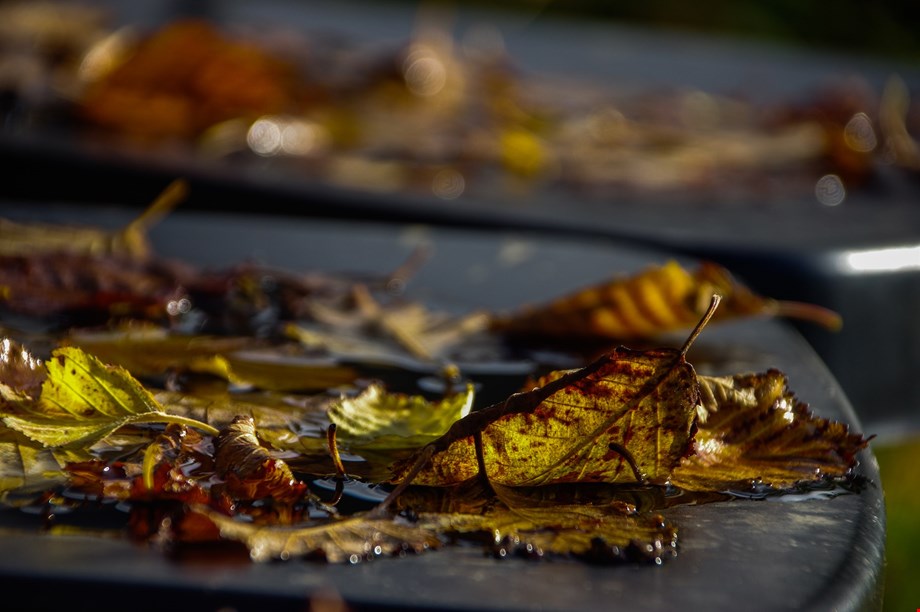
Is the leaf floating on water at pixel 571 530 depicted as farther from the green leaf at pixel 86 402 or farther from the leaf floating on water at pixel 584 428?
the green leaf at pixel 86 402

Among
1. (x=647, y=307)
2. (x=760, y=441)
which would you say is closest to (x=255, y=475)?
(x=760, y=441)

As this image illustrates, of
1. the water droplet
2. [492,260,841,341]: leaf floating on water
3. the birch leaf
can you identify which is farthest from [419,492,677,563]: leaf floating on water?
the water droplet

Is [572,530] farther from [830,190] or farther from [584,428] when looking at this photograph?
[830,190]

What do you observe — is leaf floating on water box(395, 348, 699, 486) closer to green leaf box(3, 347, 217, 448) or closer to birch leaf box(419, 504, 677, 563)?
birch leaf box(419, 504, 677, 563)

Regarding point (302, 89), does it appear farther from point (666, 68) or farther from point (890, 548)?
point (890, 548)

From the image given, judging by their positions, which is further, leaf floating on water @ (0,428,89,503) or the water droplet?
the water droplet

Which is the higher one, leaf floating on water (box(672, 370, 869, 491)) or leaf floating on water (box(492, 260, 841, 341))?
leaf floating on water (box(492, 260, 841, 341))
